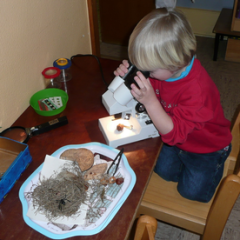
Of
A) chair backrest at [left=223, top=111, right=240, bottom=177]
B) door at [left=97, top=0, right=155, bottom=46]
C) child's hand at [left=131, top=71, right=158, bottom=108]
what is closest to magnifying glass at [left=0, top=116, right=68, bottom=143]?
child's hand at [left=131, top=71, right=158, bottom=108]

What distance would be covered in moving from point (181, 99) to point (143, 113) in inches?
6.3

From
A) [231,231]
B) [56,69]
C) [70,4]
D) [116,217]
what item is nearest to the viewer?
[116,217]

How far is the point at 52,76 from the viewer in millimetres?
1169

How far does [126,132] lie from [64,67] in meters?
0.49

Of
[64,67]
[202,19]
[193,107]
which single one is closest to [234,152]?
[193,107]

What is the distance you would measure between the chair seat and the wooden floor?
0.45m

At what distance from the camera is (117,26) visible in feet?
10.3

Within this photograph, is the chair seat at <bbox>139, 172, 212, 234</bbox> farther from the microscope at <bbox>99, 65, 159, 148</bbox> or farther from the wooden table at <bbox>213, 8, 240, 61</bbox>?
the wooden table at <bbox>213, 8, 240, 61</bbox>

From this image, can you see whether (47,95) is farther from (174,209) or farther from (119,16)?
(119,16)

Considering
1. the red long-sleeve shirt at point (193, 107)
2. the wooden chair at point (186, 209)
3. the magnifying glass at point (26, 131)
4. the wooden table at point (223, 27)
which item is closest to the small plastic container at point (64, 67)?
the magnifying glass at point (26, 131)

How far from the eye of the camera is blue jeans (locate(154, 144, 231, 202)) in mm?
1116

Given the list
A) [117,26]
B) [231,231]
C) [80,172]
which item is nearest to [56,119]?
[80,172]

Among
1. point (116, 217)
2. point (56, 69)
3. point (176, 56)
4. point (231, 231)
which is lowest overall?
point (231, 231)

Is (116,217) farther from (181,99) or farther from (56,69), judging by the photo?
(56,69)
